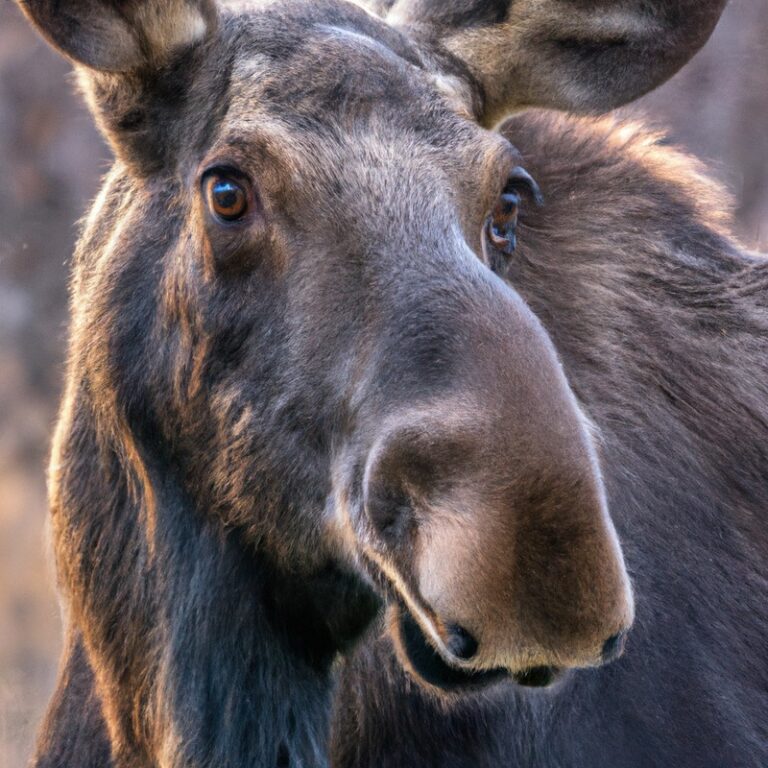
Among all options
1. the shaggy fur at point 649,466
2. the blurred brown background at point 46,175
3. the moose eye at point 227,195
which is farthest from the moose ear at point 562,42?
the blurred brown background at point 46,175

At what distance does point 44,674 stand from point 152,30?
7239 millimetres

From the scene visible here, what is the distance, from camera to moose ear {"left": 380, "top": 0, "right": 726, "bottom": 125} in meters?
4.11

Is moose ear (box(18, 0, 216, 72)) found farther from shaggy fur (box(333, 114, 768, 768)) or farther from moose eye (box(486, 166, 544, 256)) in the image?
shaggy fur (box(333, 114, 768, 768))

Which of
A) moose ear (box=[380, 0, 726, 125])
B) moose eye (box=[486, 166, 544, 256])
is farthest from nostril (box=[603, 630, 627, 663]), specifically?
moose ear (box=[380, 0, 726, 125])

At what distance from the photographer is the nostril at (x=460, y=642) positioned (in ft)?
9.55

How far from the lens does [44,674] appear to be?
1016 cm

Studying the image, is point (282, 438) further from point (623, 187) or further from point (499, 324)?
point (623, 187)

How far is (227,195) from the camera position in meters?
3.54

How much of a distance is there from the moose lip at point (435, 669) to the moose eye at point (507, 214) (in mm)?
995

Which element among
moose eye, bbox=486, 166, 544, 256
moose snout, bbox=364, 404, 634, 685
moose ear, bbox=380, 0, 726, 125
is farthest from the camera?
moose ear, bbox=380, 0, 726, 125

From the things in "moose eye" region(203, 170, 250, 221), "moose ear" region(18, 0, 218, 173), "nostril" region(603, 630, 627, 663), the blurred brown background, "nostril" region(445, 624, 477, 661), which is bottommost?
the blurred brown background

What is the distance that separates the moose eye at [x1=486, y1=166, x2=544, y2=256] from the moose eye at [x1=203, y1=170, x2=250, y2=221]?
61 centimetres

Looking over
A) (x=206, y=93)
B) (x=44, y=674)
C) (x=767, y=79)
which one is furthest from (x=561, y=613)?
(x=767, y=79)

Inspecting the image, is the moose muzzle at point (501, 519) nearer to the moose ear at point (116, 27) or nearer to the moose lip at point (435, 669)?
the moose lip at point (435, 669)
